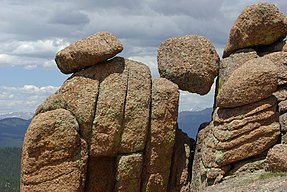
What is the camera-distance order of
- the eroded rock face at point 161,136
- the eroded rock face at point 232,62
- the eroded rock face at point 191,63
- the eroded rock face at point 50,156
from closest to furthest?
the eroded rock face at point 50,156 < the eroded rock face at point 161,136 < the eroded rock face at point 232,62 < the eroded rock face at point 191,63

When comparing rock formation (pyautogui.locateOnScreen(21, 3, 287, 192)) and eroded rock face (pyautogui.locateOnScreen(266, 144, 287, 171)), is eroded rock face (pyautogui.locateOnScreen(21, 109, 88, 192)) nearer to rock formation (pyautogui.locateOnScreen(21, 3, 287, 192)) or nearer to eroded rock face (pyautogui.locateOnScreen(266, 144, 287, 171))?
rock formation (pyautogui.locateOnScreen(21, 3, 287, 192))

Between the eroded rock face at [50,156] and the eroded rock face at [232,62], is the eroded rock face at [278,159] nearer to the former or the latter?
the eroded rock face at [232,62]

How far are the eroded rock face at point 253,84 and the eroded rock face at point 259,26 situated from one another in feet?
16.7

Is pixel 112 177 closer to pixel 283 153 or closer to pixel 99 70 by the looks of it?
pixel 99 70

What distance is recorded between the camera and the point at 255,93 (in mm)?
27281

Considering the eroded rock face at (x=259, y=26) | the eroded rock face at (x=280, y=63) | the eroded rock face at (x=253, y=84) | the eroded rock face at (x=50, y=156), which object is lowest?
the eroded rock face at (x=50, y=156)

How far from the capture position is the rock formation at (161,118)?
2736 cm

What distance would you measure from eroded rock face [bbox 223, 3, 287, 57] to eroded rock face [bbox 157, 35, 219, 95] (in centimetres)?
229

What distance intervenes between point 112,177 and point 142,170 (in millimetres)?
2228

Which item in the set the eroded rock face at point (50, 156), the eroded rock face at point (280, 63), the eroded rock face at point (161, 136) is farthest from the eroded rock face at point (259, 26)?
the eroded rock face at point (50, 156)

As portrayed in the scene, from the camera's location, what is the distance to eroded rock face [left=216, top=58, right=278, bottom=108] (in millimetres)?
27167

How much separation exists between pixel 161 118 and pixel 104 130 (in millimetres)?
4192

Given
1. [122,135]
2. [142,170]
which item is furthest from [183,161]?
[122,135]

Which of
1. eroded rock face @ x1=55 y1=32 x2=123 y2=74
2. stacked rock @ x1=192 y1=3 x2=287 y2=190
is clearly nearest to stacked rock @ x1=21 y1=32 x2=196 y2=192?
eroded rock face @ x1=55 y1=32 x2=123 y2=74
